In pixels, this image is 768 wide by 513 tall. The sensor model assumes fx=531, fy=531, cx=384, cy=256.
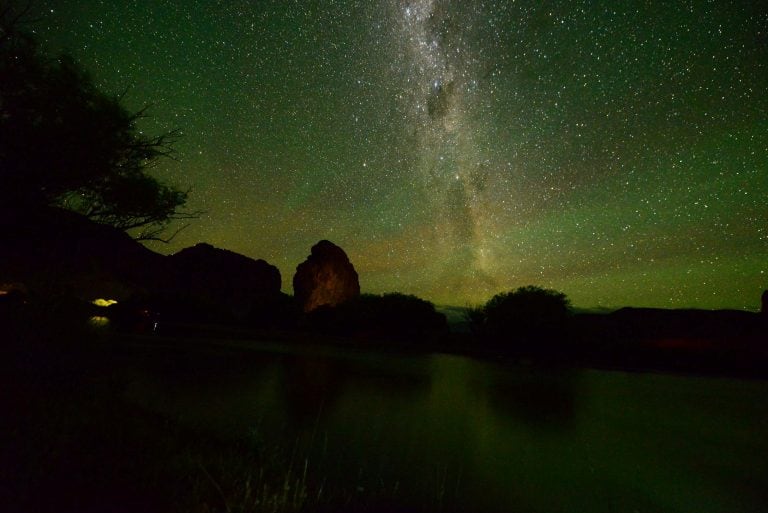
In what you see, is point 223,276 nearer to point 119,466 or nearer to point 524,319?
point 524,319

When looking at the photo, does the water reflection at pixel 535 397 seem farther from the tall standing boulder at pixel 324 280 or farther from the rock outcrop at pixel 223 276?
the rock outcrop at pixel 223 276

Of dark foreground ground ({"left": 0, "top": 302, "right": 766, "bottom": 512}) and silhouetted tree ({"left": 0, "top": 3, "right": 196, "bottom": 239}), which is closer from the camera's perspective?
dark foreground ground ({"left": 0, "top": 302, "right": 766, "bottom": 512})

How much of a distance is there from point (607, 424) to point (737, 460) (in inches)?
83.3

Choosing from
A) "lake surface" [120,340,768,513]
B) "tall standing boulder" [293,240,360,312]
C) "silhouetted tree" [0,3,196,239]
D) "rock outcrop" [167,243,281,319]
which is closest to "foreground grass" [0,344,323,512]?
"lake surface" [120,340,768,513]

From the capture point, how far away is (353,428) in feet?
24.8

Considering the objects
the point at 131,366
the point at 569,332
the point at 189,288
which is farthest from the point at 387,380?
the point at 189,288

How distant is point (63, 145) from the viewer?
804cm

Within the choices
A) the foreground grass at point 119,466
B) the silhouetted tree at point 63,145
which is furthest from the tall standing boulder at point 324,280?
the foreground grass at point 119,466

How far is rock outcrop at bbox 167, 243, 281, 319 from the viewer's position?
72312 mm

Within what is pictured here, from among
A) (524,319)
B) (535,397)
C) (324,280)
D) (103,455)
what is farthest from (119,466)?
(324,280)

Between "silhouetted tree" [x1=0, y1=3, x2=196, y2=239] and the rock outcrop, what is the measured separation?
60672 mm

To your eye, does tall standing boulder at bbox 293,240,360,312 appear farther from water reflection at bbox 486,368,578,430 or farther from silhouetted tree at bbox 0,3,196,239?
silhouetted tree at bbox 0,3,196,239

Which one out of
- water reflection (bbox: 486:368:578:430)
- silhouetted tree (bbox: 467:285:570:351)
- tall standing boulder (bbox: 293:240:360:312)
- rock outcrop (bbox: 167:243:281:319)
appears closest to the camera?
water reflection (bbox: 486:368:578:430)

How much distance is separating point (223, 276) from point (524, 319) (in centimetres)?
5357
